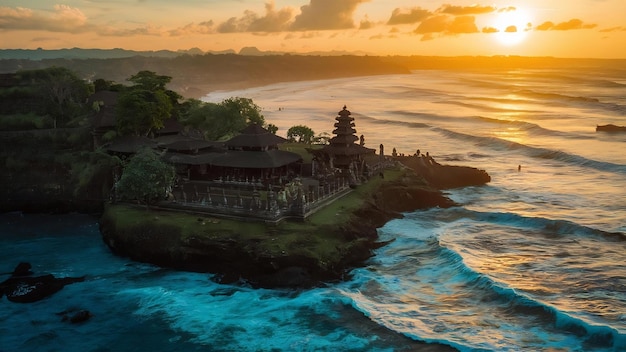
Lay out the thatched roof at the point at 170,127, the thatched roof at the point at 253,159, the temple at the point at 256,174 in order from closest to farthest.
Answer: the temple at the point at 256,174 < the thatched roof at the point at 253,159 < the thatched roof at the point at 170,127

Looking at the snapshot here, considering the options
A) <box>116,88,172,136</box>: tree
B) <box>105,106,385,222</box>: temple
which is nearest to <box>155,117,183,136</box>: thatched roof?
<box>105,106,385,222</box>: temple

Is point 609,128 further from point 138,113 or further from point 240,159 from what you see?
point 138,113

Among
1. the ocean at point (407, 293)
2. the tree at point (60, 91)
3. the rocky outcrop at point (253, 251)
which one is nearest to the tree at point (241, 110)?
the tree at point (60, 91)

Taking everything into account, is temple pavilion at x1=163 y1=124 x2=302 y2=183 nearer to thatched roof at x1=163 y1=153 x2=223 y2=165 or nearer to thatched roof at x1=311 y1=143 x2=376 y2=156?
thatched roof at x1=163 y1=153 x2=223 y2=165

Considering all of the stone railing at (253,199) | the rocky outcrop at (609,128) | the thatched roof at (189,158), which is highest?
the thatched roof at (189,158)

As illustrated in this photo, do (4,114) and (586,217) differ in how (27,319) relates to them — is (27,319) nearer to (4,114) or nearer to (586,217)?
(4,114)

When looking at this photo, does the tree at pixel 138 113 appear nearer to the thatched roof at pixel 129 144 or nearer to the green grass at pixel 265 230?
the thatched roof at pixel 129 144

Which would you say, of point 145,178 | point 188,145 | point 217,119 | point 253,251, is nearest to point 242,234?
point 253,251

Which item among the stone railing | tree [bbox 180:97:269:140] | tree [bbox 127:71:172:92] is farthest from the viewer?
tree [bbox 180:97:269:140]
